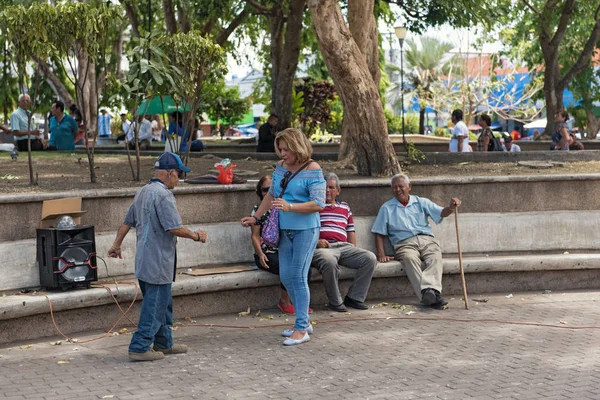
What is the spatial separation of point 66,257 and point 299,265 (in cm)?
209

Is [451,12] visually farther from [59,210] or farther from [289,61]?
[59,210]

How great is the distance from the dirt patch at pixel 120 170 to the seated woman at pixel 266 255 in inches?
82.4

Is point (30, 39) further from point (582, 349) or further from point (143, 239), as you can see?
point (582, 349)

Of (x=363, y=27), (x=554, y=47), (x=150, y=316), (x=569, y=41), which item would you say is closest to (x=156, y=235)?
(x=150, y=316)

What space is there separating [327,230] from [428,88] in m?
52.3

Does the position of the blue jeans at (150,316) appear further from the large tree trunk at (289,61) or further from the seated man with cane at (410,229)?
the large tree trunk at (289,61)

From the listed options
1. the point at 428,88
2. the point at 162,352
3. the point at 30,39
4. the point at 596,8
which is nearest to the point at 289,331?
the point at 162,352

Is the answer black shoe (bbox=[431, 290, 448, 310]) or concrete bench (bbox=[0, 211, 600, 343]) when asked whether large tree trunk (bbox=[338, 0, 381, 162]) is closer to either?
concrete bench (bbox=[0, 211, 600, 343])

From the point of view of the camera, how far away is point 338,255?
10047 mm

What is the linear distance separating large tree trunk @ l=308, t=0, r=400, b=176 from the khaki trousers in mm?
2199

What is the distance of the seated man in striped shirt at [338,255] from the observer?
9.88 m

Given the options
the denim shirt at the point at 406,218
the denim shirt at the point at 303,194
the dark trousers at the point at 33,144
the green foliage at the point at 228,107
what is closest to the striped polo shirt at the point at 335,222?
the denim shirt at the point at 406,218

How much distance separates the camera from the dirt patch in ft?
37.9

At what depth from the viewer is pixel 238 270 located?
9969mm
